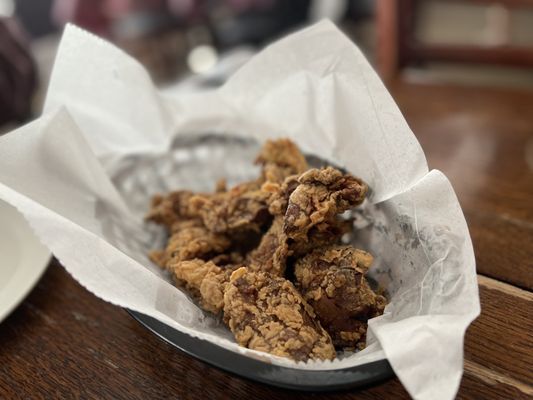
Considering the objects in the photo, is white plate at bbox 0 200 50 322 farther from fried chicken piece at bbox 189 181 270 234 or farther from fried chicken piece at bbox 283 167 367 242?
fried chicken piece at bbox 283 167 367 242

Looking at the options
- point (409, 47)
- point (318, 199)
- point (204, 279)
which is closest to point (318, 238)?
point (318, 199)

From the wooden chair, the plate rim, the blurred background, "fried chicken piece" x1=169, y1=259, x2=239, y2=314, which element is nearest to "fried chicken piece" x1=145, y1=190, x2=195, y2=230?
"fried chicken piece" x1=169, y1=259, x2=239, y2=314

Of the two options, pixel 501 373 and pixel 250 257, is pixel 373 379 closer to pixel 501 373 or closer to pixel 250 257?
pixel 501 373

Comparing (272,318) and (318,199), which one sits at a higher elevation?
(318,199)

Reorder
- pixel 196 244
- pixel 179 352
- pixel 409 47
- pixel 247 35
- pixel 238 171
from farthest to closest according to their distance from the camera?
pixel 247 35, pixel 409 47, pixel 238 171, pixel 196 244, pixel 179 352

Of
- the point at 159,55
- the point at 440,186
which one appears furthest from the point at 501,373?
the point at 159,55

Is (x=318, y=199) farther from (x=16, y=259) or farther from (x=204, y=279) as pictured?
(x=16, y=259)

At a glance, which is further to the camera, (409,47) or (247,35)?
(247,35)

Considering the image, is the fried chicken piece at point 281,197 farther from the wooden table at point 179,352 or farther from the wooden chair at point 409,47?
the wooden chair at point 409,47
